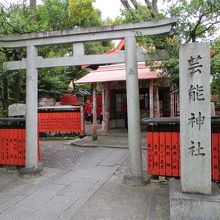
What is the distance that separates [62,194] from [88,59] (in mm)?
3221

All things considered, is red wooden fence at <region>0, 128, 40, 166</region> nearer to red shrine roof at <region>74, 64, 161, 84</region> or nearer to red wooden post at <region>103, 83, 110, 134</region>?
red shrine roof at <region>74, 64, 161, 84</region>

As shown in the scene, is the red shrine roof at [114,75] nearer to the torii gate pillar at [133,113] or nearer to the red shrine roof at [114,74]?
the red shrine roof at [114,74]

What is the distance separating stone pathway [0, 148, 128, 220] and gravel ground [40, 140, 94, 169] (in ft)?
1.95

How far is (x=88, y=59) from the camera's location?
719 centimetres

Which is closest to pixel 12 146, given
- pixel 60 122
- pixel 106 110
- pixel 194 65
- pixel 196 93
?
pixel 196 93

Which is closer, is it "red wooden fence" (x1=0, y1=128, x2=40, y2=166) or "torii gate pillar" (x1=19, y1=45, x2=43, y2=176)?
"torii gate pillar" (x1=19, y1=45, x2=43, y2=176)

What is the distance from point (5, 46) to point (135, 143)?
4.29 metres

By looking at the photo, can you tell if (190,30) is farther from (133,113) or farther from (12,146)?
(12,146)

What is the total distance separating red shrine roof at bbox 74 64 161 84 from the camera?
42.6ft

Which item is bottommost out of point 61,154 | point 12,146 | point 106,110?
point 61,154

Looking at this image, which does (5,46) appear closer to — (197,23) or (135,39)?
(135,39)

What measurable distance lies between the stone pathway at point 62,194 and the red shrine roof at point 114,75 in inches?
197

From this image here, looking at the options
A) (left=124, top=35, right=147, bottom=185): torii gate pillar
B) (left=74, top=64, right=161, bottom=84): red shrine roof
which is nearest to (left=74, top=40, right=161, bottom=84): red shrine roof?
(left=74, top=64, right=161, bottom=84): red shrine roof

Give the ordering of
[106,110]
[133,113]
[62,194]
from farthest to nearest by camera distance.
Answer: [106,110] < [133,113] < [62,194]
